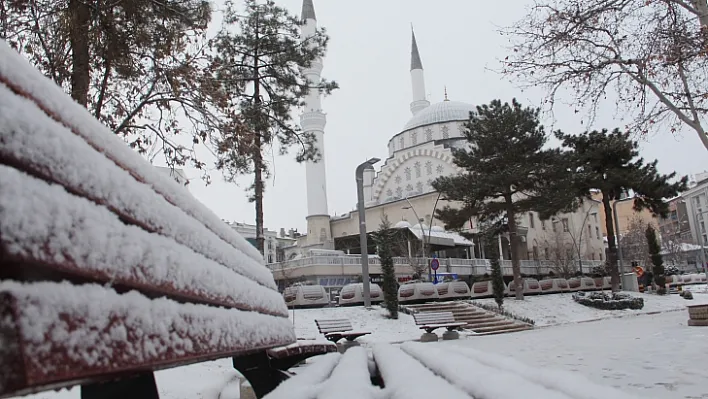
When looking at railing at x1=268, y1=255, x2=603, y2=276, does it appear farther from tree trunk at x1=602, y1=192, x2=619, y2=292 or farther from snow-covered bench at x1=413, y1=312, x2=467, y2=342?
snow-covered bench at x1=413, y1=312, x2=467, y2=342

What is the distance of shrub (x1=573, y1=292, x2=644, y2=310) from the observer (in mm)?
24125

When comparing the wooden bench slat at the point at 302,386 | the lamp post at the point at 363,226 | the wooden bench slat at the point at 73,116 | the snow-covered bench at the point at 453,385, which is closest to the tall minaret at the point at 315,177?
the lamp post at the point at 363,226

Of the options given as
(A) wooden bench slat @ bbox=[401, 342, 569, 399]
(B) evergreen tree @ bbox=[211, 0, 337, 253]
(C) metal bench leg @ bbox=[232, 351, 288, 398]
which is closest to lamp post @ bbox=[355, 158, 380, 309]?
(B) evergreen tree @ bbox=[211, 0, 337, 253]

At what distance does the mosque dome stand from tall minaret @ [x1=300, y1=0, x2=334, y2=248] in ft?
54.3

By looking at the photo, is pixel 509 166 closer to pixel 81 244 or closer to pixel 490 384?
pixel 490 384

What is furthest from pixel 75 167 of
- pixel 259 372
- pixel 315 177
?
pixel 315 177

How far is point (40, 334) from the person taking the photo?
0.67 m

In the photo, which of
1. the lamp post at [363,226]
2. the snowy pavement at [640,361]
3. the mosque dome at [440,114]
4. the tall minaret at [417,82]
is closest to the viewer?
the snowy pavement at [640,361]

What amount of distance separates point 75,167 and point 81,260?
0.16 metres

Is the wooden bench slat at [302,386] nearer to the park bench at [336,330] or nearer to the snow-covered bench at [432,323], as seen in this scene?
the park bench at [336,330]

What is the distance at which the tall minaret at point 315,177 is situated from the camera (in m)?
45.8

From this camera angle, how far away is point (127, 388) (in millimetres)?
1386

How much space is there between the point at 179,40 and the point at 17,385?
7.16m

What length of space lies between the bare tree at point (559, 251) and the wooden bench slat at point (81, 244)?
1539 inches
